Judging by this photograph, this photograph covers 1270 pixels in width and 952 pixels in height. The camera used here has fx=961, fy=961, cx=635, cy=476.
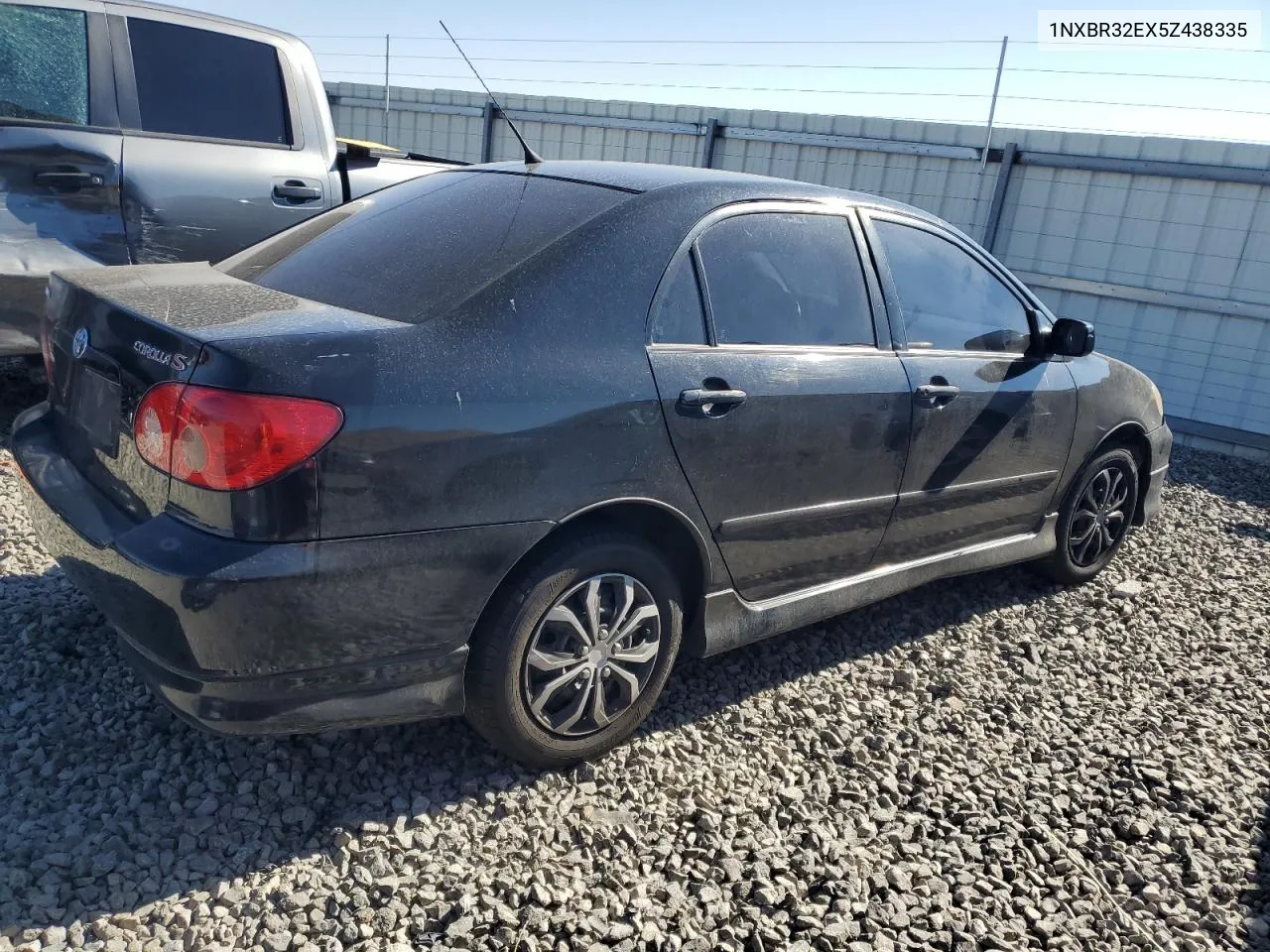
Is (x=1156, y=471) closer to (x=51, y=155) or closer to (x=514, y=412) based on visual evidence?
(x=514, y=412)

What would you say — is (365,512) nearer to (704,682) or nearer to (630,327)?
(630,327)

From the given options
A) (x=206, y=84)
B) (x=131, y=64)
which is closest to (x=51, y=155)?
(x=131, y=64)

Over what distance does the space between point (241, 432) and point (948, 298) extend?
8.67 ft

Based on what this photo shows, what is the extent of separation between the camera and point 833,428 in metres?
3.03

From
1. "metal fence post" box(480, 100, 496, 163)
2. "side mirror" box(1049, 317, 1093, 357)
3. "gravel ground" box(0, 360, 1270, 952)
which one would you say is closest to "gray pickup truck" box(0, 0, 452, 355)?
"gravel ground" box(0, 360, 1270, 952)

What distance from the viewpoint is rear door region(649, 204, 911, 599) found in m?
2.70

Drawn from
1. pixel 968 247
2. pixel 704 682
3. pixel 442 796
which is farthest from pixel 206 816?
pixel 968 247

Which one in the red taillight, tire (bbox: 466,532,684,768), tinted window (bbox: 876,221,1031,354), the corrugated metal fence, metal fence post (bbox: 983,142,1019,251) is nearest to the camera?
the red taillight

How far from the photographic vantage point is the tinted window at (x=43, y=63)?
13.6ft

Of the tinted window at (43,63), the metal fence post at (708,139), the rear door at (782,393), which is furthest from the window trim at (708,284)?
the metal fence post at (708,139)

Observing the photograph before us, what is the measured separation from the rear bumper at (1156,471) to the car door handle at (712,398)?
2.92 meters

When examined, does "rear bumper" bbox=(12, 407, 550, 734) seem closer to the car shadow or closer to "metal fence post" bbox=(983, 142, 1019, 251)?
the car shadow

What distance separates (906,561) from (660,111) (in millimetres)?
8630

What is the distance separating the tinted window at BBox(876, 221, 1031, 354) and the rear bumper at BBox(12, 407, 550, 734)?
5.94 feet
